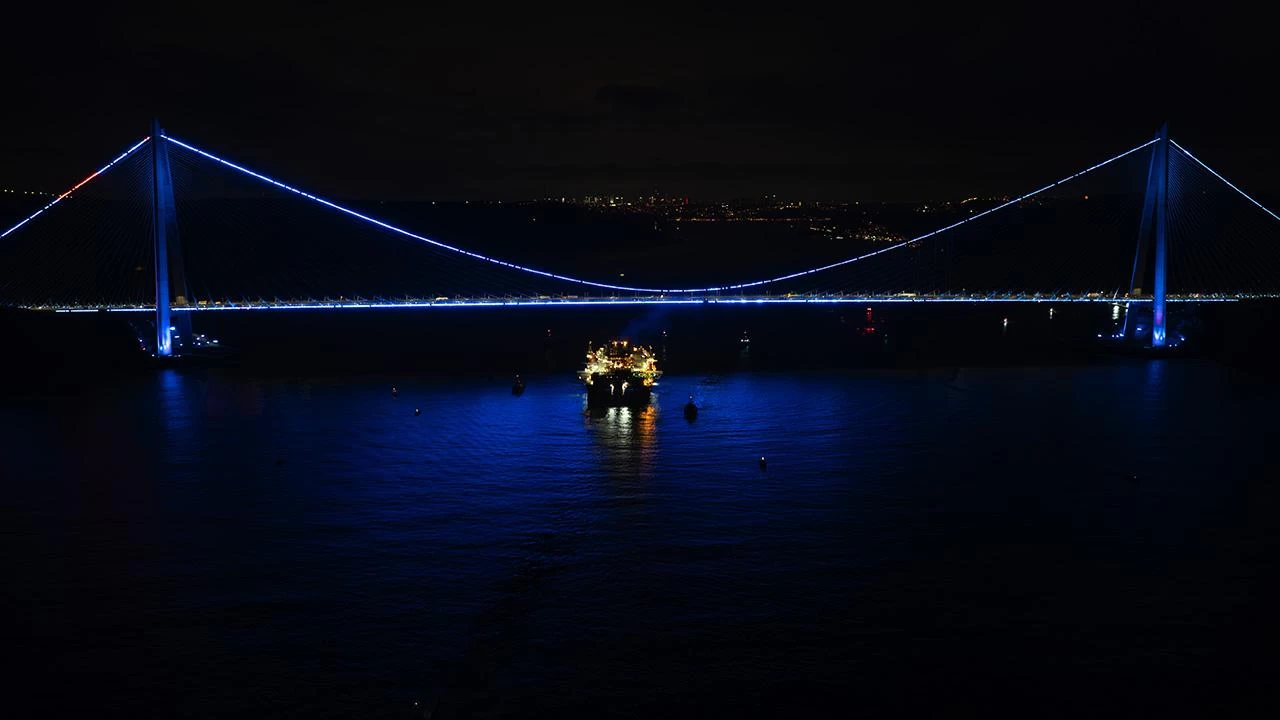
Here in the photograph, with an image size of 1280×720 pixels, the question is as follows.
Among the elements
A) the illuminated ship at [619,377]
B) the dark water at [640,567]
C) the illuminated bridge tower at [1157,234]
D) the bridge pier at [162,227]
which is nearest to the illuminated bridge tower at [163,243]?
the bridge pier at [162,227]

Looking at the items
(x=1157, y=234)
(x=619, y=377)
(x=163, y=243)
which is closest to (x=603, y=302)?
(x=619, y=377)

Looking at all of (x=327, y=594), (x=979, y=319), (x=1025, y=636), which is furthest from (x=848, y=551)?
(x=979, y=319)

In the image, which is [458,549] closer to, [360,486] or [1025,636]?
[360,486]

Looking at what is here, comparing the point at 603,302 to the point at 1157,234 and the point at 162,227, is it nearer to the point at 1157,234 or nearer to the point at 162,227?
the point at 162,227

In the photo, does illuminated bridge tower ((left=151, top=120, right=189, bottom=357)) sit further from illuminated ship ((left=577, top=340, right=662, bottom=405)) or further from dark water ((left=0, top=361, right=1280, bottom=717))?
illuminated ship ((left=577, top=340, right=662, bottom=405))

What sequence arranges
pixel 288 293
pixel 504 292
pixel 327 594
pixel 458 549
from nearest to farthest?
pixel 327 594, pixel 458 549, pixel 288 293, pixel 504 292

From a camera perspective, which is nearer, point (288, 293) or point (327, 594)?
point (327, 594)
